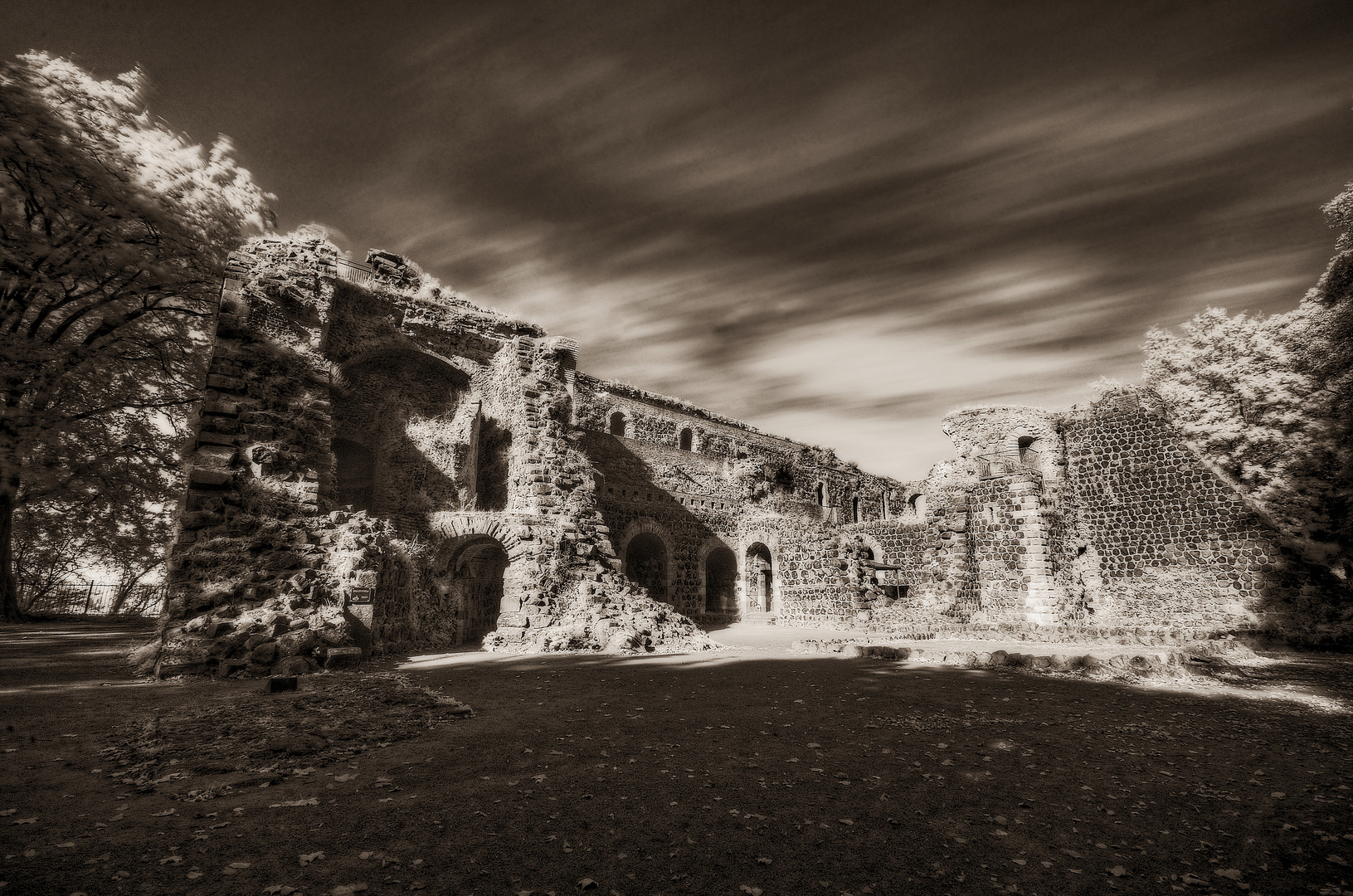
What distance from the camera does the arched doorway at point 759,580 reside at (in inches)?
944

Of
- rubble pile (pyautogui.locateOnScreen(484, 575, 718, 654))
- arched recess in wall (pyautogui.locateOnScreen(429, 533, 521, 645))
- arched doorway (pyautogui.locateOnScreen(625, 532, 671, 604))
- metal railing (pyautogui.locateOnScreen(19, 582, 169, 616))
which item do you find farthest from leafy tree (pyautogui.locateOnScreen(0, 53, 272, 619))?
arched doorway (pyautogui.locateOnScreen(625, 532, 671, 604))

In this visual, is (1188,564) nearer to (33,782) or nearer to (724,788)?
(724,788)

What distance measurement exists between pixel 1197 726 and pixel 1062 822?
3368 mm

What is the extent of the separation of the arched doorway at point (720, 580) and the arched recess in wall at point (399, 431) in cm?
1214

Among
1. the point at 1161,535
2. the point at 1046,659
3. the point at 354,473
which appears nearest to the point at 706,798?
the point at 1046,659

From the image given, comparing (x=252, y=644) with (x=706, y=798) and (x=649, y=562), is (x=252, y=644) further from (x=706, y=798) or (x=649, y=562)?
(x=649, y=562)

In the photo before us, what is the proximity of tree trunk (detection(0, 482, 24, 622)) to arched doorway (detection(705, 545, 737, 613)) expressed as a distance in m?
19.2

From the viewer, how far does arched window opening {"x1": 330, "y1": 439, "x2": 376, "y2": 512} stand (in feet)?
48.2

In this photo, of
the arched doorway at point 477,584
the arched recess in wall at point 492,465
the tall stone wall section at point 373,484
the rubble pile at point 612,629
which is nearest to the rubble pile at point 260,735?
the tall stone wall section at point 373,484

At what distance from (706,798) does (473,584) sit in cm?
1097

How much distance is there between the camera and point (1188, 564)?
48.8 feet

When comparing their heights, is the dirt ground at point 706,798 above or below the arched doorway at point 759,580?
below

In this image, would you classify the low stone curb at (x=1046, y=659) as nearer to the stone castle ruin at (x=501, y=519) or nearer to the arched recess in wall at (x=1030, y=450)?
the stone castle ruin at (x=501, y=519)

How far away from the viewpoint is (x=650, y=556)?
23172 millimetres
